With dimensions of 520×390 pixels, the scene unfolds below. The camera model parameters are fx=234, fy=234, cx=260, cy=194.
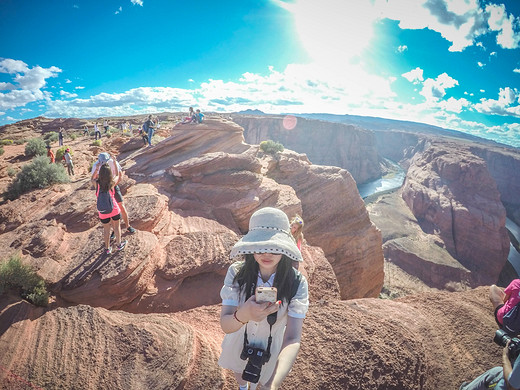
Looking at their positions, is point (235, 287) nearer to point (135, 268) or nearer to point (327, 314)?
point (327, 314)

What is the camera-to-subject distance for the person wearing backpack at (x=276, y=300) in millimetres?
1846

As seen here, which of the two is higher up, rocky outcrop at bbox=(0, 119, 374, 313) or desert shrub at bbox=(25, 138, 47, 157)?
desert shrub at bbox=(25, 138, 47, 157)

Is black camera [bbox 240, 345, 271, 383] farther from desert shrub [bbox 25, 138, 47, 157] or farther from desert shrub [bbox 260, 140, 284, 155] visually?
desert shrub [bbox 25, 138, 47, 157]

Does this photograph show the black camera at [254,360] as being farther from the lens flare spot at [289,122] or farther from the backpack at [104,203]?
the lens flare spot at [289,122]

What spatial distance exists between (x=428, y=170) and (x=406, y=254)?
113 ft

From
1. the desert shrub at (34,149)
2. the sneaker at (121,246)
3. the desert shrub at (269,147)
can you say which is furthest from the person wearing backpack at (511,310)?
the desert shrub at (34,149)

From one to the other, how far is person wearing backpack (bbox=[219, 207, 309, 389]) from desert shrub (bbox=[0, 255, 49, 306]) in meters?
4.26

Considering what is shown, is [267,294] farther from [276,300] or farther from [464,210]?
[464,210]

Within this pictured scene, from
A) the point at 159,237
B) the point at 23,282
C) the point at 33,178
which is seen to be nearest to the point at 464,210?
the point at 159,237

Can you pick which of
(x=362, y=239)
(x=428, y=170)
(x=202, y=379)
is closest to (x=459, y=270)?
(x=362, y=239)

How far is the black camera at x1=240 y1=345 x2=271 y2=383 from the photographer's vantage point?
1.80m

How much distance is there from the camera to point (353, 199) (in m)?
15.1

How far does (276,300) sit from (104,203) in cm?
463

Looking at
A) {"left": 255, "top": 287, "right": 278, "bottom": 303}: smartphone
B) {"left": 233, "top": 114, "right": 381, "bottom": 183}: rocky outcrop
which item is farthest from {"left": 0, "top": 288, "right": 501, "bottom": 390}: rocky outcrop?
{"left": 233, "top": 114, "right": 381, "bottom": 183}: rocky outcrop
